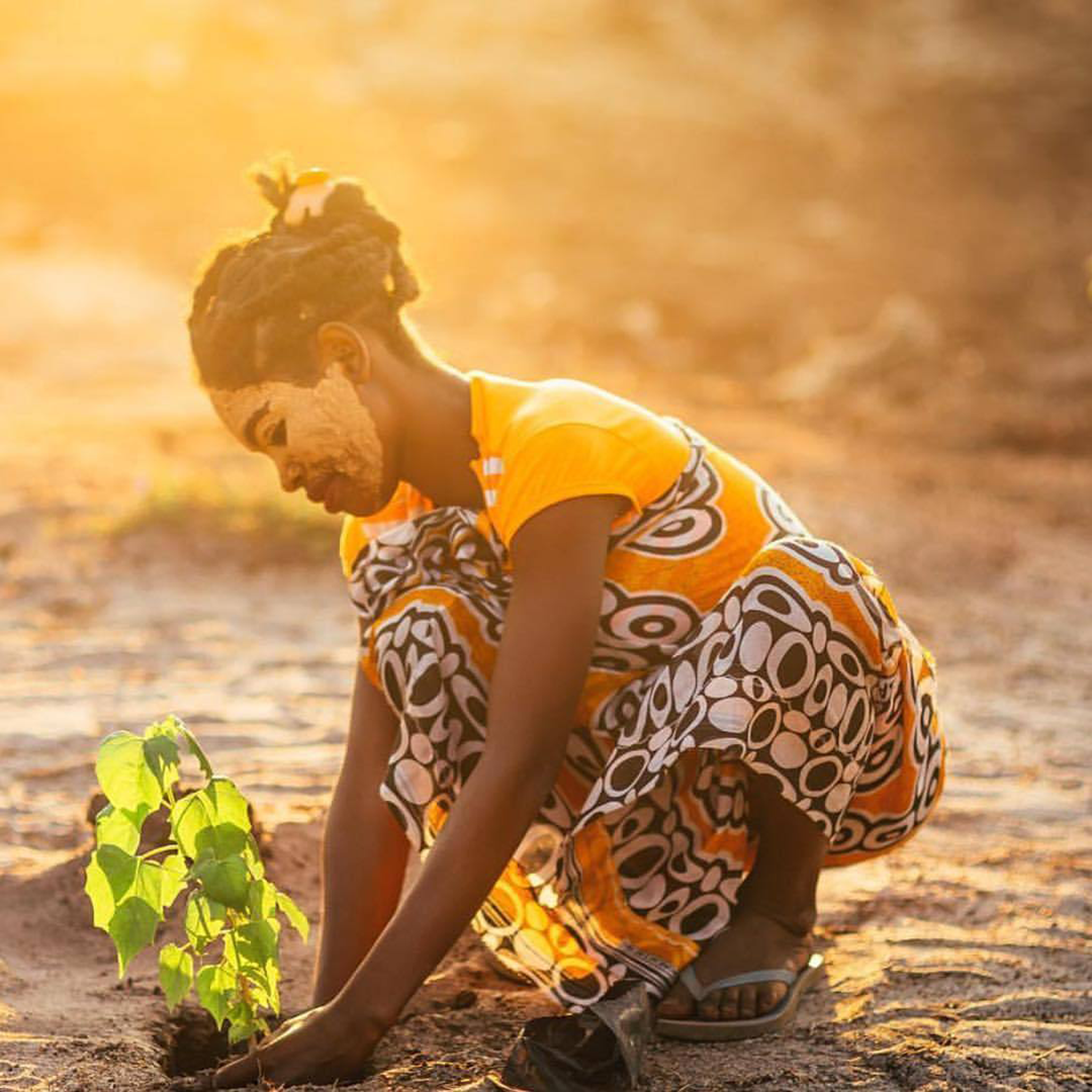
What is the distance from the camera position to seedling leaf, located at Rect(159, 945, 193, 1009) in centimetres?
183

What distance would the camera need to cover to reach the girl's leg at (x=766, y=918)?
2.22 metres

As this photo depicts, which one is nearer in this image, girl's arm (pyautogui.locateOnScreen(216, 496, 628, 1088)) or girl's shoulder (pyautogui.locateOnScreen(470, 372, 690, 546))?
girl's arm (pyautogui.locateOnScreen(216, 496, 628, 1088))

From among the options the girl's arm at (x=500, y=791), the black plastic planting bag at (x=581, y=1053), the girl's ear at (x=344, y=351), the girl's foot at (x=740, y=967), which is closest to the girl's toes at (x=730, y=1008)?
the girl's foot at (x=740, y=967)

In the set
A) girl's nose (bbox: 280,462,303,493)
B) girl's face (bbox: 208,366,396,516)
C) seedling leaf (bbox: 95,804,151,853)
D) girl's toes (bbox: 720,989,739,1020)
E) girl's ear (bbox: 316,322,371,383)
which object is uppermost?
girl's ear (bbox: 316,322,371,383)

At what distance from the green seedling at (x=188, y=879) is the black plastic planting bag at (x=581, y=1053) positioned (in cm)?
32

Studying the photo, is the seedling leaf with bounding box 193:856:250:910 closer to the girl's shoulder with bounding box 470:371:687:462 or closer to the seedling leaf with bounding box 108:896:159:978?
the seedling leaf with bounding box 108:896:159:978

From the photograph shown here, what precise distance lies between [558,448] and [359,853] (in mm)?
652

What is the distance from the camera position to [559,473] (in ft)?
6.83

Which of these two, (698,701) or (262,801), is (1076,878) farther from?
(262,801)

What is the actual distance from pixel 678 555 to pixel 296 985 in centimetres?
95

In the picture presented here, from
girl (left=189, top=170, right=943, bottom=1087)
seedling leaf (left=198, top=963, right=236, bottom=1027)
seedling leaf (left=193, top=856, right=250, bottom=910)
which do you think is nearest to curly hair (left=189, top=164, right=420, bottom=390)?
girl (left=189, top=170, right=943, bottom=1087)

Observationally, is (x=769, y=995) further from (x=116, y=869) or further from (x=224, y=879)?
(x=116, y=869)

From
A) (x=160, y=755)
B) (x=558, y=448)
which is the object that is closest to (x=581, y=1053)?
(x=160, y=755)

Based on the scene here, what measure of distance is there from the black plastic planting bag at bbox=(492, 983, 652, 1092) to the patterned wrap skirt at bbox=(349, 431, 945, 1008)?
7.3 inches
